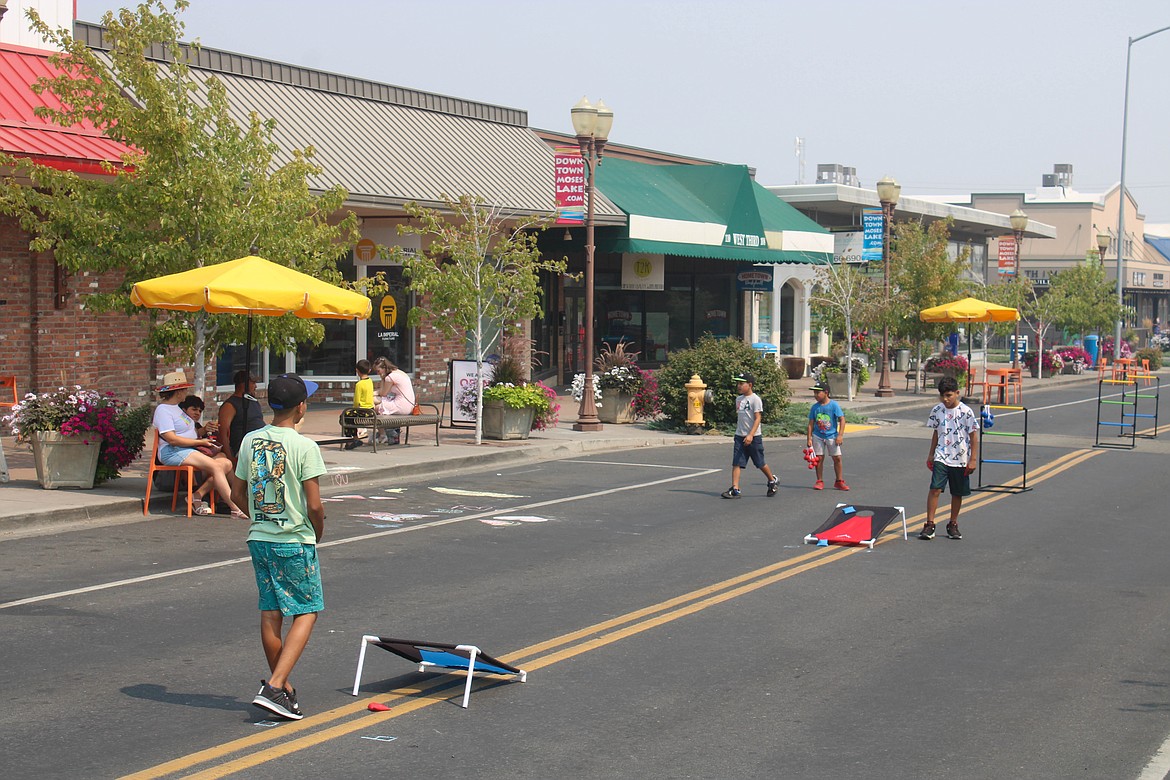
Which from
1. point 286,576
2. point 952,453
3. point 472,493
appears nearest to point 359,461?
point 472,493

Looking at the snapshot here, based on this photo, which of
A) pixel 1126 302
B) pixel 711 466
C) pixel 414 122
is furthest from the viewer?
pixel 1126 302

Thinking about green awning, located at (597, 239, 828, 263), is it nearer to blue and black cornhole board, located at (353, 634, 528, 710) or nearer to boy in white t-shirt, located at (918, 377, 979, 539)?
boy in white t-shirt, located at (918, 377, 979, 539)

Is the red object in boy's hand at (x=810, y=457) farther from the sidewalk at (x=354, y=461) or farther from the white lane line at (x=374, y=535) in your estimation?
the sidewalk at (x=354, y=461)

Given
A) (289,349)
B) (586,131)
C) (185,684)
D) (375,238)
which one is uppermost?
(586,131)

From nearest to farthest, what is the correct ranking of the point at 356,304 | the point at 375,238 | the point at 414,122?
1. the point at 356,304
2. the point at 375,238
3. the point at 414,122

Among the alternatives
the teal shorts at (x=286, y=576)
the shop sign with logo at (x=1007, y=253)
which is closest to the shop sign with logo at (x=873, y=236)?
the shop sign with logo at (x=1007, y=253)

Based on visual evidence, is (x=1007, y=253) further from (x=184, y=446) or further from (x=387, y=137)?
(x=184, y=446)

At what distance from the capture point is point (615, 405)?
81.5ft

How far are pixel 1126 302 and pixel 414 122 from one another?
62.2m

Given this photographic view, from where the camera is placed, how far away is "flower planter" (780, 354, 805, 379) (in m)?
40.8

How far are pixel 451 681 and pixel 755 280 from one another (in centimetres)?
3137

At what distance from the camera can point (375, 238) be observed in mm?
25469

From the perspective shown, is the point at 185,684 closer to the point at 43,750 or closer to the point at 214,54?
the point at 43,750

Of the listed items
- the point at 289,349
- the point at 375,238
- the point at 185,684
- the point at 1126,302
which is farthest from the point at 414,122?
the point at 1126,302
